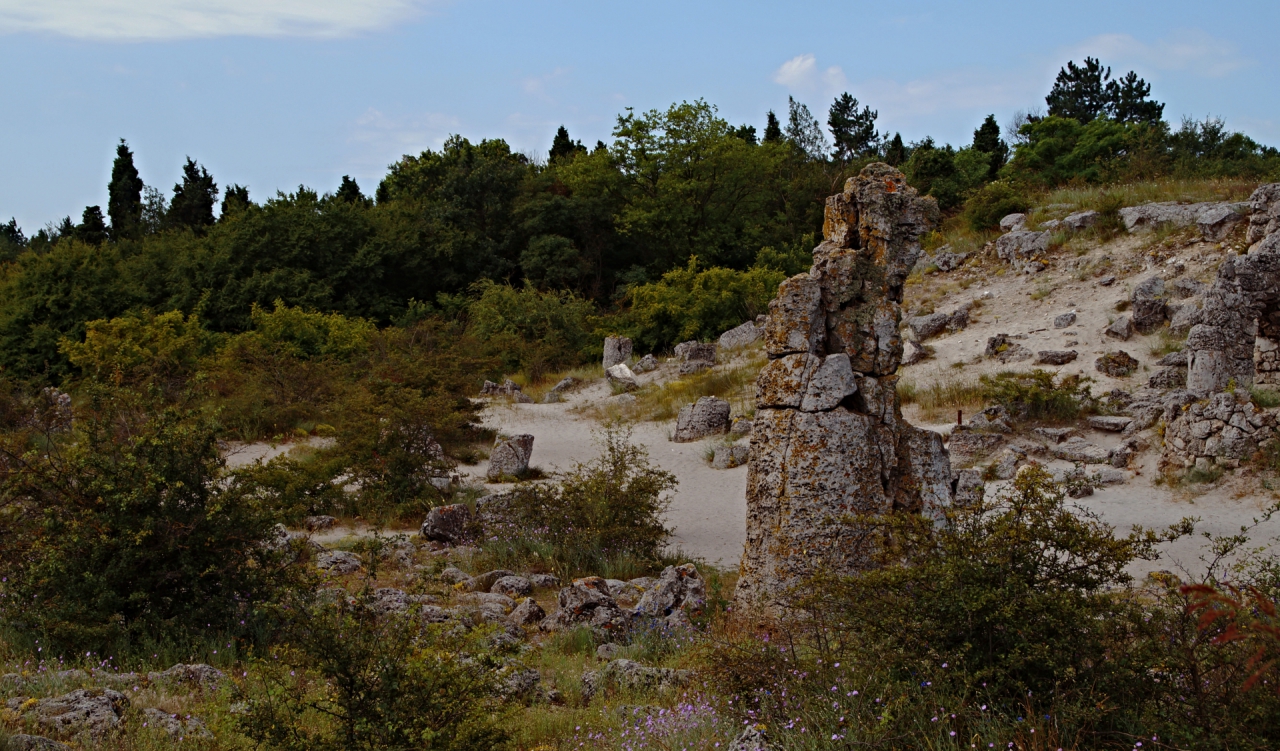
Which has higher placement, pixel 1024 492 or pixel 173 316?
pixel 173 316

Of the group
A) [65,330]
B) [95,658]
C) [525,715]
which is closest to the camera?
[525,715]

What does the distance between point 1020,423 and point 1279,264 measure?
4368 millimetres

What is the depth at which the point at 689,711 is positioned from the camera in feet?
15.1

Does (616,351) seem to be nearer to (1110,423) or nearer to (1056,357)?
(1056,357)

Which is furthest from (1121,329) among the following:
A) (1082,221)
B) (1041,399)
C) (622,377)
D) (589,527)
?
(589,527)

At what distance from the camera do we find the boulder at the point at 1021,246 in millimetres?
24250

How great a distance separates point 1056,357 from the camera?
18.2 meters

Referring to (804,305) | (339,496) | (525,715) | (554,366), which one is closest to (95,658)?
(525,715)

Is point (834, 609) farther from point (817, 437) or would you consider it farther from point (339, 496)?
point (339, 496)

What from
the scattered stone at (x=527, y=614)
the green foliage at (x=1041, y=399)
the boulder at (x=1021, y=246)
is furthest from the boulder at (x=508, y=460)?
the boulder at (x=1021, y=246)

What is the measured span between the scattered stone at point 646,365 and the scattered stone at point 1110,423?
41.2ft

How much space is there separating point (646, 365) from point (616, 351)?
3.56 feet

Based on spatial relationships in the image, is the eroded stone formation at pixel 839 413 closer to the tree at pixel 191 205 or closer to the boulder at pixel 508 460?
the boulder at pixel 508 460

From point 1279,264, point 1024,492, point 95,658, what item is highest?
point 1279,264
